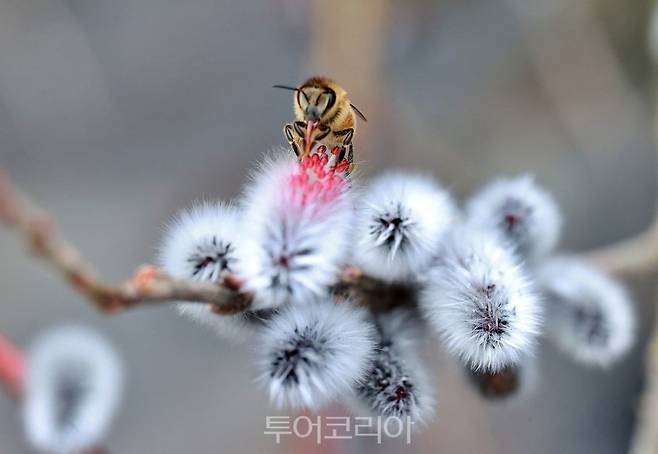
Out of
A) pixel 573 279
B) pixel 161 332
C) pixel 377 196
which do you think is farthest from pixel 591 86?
pixel 377 196

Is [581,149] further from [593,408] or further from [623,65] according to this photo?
[593,408]

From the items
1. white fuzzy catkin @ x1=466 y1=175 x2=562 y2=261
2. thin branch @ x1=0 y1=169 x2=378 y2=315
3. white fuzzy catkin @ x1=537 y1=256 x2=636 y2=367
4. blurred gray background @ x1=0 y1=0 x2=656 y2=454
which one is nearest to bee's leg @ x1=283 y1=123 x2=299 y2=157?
thin branch @ x1=0 y1=169 x2=378 y2=315

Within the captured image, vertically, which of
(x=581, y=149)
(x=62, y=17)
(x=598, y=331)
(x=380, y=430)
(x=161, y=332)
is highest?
(x=62, y=17)

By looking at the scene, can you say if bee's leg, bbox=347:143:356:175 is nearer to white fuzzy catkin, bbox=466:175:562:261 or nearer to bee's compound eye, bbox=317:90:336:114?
bee's compound eye, bbox=317:90:336:114

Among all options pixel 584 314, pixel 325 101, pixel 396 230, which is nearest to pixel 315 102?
pixel 325 101

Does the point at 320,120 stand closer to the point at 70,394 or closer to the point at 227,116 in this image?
the point at 70,394
